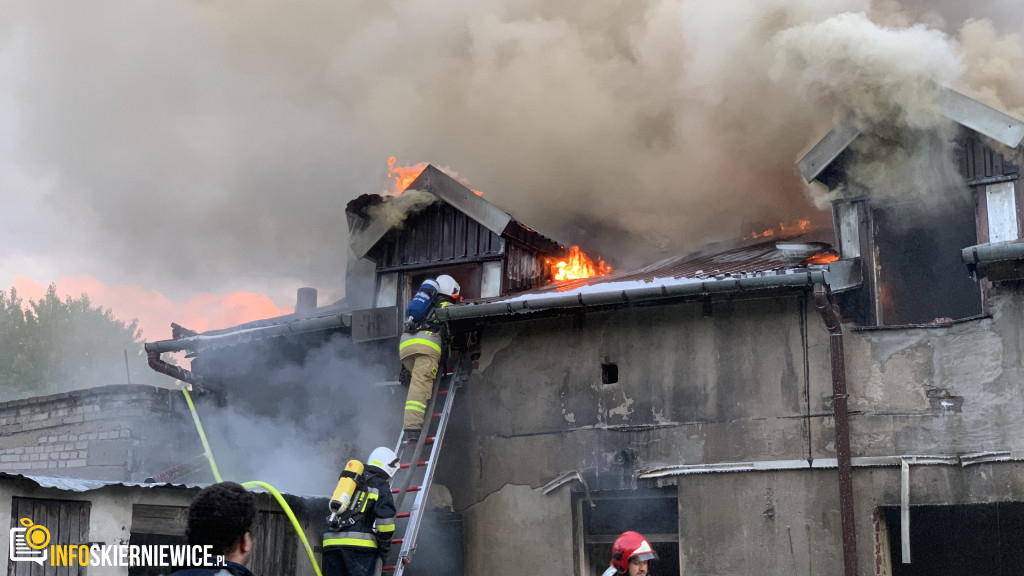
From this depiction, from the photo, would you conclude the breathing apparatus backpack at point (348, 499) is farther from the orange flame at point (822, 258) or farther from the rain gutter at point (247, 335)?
the orange flame at point (822, 258)

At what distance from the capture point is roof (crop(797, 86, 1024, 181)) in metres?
8.96

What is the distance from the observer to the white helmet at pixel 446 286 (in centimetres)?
1055

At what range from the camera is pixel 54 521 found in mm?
8125

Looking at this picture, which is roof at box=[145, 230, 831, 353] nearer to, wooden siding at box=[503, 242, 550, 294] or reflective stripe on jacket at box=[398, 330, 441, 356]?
reflective stripe on jacket at box=[398, 330, 441, 356]

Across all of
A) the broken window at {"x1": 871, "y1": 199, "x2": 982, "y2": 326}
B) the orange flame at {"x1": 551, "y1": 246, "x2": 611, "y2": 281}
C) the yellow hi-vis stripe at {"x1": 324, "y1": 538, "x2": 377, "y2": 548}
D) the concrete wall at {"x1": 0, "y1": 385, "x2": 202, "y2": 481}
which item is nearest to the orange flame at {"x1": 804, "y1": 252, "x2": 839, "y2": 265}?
the broken window at {"x1": 871, "y1": 199, "x2": 982, "y2": 326}

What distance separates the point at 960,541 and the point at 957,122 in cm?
419

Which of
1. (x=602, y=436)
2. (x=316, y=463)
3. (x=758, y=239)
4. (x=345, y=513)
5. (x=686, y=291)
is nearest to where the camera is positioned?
(x=345, y=513)

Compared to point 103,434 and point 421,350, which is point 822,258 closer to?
point 421,350

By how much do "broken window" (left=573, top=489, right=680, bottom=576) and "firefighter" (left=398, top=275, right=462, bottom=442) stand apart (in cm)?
175

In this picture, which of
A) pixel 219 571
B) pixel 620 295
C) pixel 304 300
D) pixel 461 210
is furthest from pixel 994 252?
pixel 304 300

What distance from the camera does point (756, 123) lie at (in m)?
12.0

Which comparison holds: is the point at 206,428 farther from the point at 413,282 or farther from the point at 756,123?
the point at 756,123

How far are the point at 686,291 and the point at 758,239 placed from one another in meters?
3.36

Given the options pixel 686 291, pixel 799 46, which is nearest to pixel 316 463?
pixel 686 291
